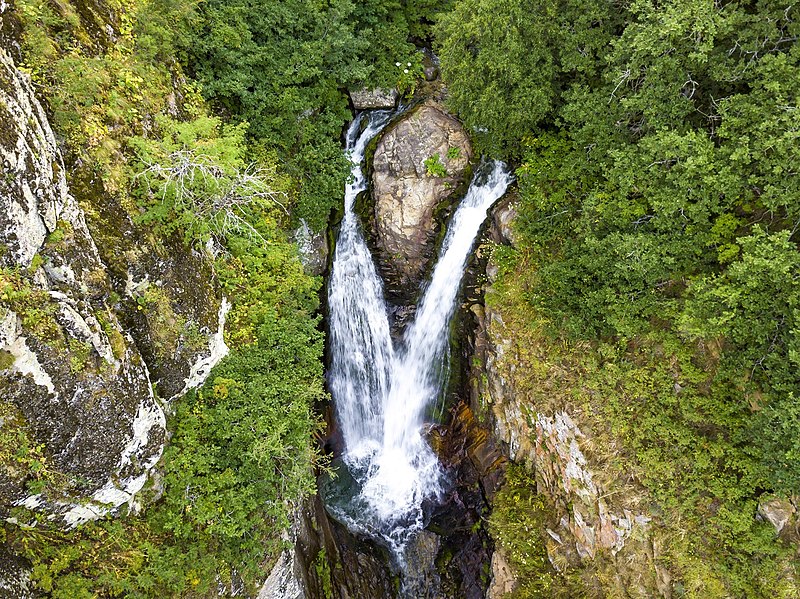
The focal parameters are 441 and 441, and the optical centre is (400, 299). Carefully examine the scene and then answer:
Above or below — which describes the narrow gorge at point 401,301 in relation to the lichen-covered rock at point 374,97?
below

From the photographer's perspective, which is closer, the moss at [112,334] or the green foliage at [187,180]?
the moss at [112,334]

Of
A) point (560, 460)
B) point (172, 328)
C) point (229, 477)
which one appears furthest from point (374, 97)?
point (560, 460)

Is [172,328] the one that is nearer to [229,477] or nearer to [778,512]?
[229,477]

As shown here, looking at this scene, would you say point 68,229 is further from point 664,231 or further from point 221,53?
point 664,231

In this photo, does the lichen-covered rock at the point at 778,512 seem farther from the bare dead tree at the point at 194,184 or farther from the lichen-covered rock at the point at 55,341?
the lichen-covered rock at the point at 55,341

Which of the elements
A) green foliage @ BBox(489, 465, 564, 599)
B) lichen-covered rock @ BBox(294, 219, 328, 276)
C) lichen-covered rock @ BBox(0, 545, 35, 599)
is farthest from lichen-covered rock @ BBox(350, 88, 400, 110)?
lichen-covered rock @ BBox(0, 545, 35, 599)

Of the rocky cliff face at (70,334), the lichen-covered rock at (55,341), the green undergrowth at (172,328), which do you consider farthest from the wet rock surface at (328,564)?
the lichen-covered rock at (55,341)
